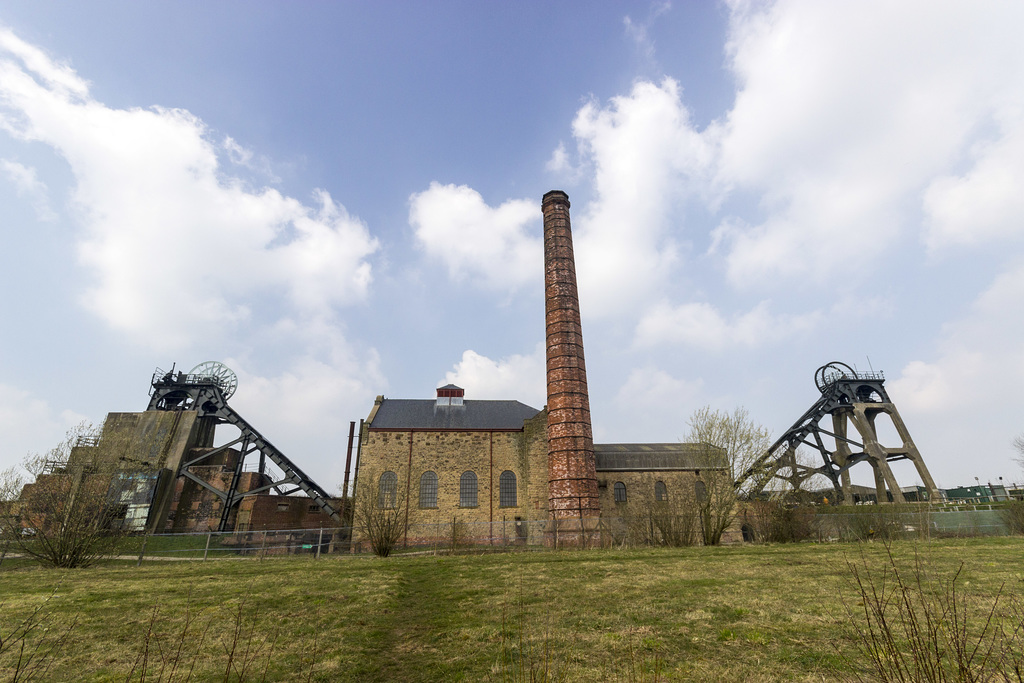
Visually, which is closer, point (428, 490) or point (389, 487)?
point (389, 487)

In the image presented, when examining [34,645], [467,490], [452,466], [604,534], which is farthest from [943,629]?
[452,466]

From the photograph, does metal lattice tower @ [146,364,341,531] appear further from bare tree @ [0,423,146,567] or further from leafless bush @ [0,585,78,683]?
leafless bush @ [0,585,78,683]

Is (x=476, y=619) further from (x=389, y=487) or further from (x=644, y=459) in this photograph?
(x=644, y=459)

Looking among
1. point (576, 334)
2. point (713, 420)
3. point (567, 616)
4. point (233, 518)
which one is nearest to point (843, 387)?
point (713, 420)

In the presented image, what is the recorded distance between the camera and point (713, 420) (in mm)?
21109

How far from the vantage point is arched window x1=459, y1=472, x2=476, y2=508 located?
26938 mm

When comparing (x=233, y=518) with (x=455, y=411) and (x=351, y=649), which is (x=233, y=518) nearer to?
(x=455, y=411)

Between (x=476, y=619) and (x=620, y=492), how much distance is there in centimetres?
2297

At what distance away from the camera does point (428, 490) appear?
27.2m

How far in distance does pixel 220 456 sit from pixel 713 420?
27.3 m

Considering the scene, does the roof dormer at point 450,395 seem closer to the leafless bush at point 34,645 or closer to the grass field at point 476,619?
the grass field at point 476,619

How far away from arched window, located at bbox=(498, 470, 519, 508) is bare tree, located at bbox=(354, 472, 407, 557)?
530cm

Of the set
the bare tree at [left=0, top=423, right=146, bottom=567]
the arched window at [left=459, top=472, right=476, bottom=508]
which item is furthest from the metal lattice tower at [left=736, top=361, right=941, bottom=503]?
the bare tree at [left=0, top=423, right=146, bottom=567]

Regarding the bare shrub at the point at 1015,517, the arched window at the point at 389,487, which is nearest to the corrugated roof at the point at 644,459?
the arched window at the point at 389,487
